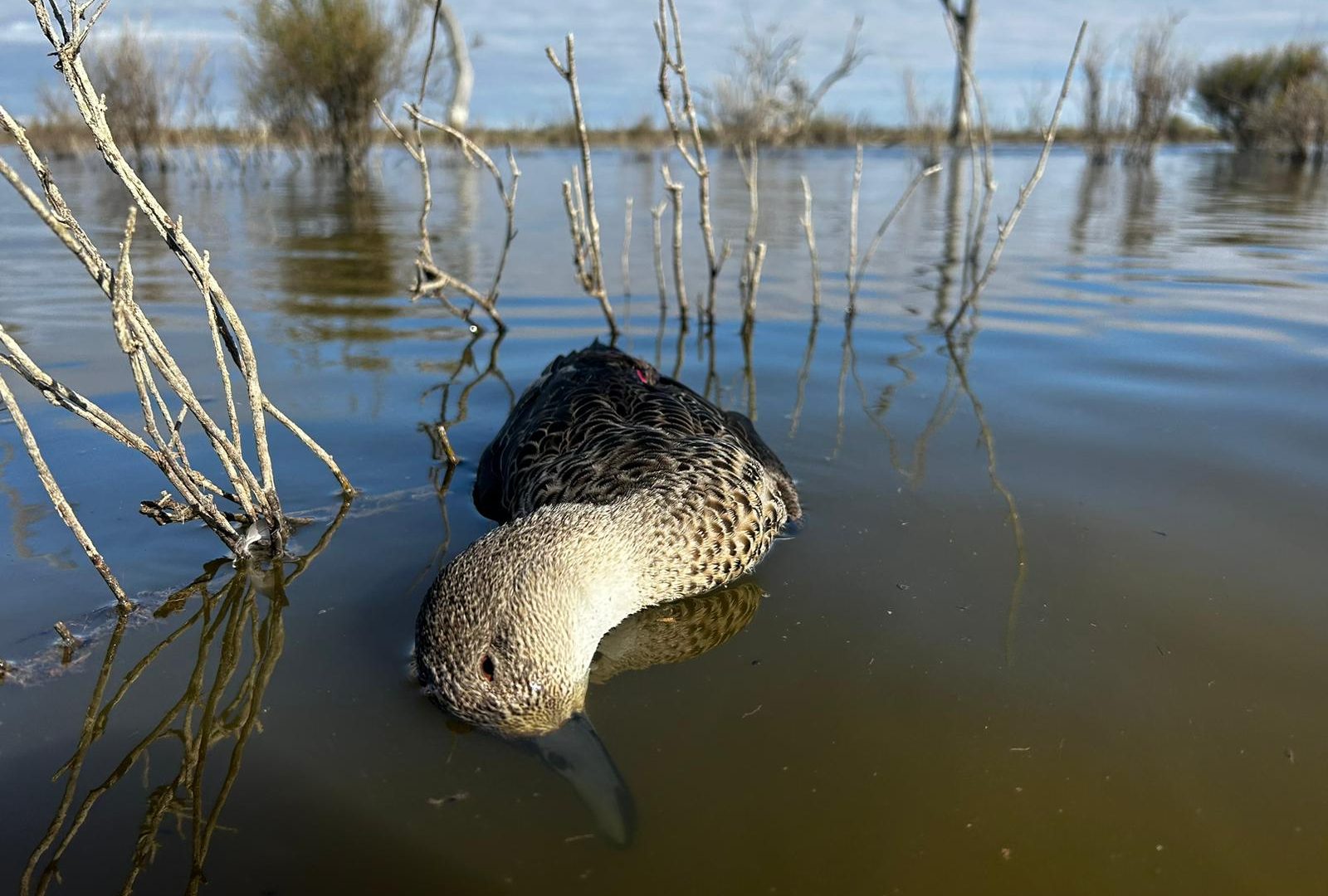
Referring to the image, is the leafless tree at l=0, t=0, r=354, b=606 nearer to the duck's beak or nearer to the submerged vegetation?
the duck's beak

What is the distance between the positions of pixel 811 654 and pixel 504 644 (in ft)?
3.61

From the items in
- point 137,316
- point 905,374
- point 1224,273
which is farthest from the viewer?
point 1224,273

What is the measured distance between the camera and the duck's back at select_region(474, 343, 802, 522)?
336 centimetres

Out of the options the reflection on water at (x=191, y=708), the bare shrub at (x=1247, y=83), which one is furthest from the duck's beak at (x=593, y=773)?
the bare shrub at (x=1247, y=83)

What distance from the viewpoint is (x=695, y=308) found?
803 centimetres

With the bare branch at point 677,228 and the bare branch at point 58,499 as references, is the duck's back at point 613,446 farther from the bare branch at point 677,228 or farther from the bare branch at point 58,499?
the bare branch at point 677,228

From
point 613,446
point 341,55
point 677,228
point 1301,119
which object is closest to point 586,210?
point 677,228

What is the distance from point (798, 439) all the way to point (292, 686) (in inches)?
112

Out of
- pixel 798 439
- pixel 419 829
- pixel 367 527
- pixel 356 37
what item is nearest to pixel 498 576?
pixel 419 829

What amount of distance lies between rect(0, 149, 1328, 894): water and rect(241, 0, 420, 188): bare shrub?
54.2 feet

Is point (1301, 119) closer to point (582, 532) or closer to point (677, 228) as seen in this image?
point (677, 228)

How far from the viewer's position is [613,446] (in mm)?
3564

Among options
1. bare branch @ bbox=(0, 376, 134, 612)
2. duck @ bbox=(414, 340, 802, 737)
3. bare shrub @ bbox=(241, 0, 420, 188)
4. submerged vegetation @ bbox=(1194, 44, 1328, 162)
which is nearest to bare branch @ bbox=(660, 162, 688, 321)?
duck @ bbox=(414, 340, 802, 737)

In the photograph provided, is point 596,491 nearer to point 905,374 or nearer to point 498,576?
point 498,576
